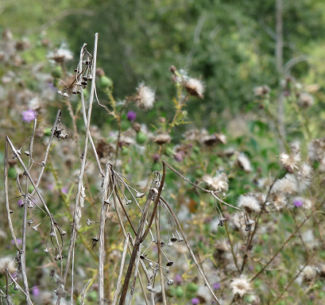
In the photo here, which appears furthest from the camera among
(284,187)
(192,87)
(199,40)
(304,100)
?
(199,40)

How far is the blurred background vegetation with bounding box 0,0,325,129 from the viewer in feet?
10.7

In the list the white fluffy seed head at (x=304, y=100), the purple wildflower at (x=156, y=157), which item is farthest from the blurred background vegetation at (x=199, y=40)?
the purple wildflower at (x=156, y=157)

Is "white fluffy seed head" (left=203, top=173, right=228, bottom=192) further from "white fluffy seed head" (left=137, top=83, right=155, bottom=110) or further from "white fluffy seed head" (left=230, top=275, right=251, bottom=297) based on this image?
"white fluffy seed head" (left=137, top=83, right=155, bottom=110)

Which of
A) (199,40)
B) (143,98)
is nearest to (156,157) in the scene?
(143,98)

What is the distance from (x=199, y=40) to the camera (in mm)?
3398

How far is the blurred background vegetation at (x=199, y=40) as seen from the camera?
→ 3.27m

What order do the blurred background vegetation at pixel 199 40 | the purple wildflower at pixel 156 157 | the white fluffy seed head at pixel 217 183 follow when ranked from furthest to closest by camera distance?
the blurred background vegetation at pixel 199 40
the purple wildflower at pixel 156 157
the white fluffy seed head at pixel 217 183

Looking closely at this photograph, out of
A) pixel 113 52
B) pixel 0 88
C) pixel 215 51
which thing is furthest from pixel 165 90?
pixel 0 88

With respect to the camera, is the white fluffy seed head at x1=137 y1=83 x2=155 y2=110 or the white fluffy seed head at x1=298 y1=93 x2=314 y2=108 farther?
the white fluffy seed head at x1=298 y1=93 x2=314 y2=108

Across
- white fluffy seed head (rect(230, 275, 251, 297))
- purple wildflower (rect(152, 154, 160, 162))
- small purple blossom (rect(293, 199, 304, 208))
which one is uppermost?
purple wildflower (rect(152, 154, 160, 162))

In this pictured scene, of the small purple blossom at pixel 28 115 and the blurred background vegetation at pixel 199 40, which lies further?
the blurred background vegetation at pixel 199 40

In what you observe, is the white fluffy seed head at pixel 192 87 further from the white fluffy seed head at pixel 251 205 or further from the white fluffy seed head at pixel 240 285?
the white fluffy seed head at pixel 240 285

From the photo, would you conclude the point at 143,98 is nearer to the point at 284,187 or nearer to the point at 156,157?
the point at 156,157

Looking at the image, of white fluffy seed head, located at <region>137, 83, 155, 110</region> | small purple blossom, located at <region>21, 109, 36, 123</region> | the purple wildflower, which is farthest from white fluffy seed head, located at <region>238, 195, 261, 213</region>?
small purple blossom, located at <region>21, 109, 36, 123</region>
